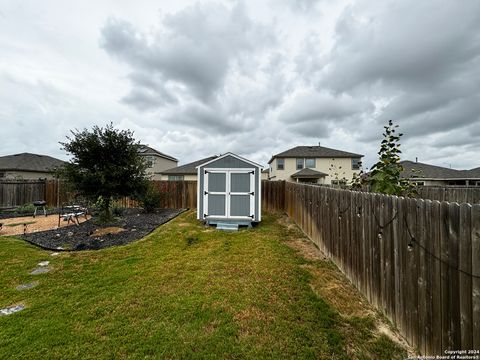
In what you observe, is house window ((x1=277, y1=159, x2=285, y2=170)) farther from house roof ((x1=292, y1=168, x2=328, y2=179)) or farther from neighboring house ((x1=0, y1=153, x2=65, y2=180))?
neighboring house ((x1=0, y1=153, x2=65, y2=180))

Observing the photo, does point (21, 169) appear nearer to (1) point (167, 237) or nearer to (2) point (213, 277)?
(1) point (167, 237)

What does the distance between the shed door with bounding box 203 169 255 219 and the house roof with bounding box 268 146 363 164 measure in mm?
21342

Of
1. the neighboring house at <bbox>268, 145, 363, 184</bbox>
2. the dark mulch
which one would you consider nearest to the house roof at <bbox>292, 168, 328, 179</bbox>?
the neighboring house at <bbox>268, 145, 363, 184</bbox>

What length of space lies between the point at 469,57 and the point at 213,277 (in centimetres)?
1338

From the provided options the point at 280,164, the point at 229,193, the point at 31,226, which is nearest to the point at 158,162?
the point at 280,164

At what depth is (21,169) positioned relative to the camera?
2327 centimetres

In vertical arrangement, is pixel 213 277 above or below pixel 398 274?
below

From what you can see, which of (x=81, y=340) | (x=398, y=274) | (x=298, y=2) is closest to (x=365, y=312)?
(x=398, y=274)

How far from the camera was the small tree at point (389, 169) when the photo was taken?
12.5 ft

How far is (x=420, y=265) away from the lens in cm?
230

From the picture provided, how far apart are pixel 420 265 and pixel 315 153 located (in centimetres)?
2959

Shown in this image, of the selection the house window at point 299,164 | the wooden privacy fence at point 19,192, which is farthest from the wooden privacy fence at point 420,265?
the house window at point 299,164

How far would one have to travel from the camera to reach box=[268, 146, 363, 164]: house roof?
2975 cm

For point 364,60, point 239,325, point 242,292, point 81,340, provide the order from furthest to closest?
point 364,60
point 242,292
point 239,325
point 81,340
